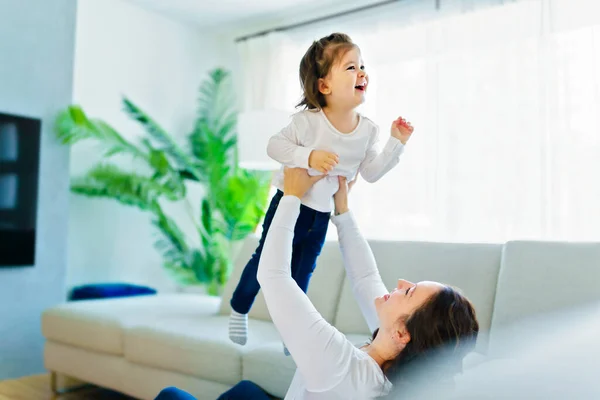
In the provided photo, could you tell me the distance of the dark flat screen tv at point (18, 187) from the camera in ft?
9.71

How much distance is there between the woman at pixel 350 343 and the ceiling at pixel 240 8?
3.22 meters

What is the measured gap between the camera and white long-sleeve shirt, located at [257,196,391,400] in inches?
42.5

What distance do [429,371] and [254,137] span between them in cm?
246

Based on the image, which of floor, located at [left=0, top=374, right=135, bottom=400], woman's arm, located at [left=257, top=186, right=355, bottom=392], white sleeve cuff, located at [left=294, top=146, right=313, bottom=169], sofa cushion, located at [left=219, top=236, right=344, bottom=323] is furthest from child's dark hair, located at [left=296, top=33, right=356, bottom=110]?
floor, located at [left=0, top=374, right=135, bottom=400]

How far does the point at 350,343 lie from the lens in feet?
3.68

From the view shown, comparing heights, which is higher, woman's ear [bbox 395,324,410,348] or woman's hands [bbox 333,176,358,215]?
woman's hands [bbox 333,176,358,215]

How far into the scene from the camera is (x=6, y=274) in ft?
9.78

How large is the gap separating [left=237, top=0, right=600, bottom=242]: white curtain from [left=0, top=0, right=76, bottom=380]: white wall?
201cm

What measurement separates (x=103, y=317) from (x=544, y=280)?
198 centimetres

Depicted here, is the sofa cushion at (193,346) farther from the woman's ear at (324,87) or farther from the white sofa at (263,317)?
the woman's ear at (324,87)

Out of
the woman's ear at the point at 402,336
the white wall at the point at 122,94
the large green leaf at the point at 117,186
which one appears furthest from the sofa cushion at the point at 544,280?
the white wall at the point at 122,94

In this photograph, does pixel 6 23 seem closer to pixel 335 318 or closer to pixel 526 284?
pixel 335 318

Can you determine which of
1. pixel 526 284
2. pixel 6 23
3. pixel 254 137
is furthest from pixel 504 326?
pixel 6 23

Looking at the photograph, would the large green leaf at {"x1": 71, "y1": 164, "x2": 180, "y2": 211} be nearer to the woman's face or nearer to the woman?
the woman
